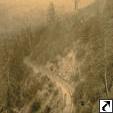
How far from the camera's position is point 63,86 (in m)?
57.6

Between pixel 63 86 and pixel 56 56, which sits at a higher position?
pixel 56 56

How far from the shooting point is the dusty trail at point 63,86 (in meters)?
54.3

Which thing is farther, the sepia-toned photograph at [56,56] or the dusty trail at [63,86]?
the dusty trail at [63,86]

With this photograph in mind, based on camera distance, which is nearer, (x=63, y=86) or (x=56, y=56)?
(x=63, y=86)

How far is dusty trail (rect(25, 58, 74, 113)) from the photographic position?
178 feet

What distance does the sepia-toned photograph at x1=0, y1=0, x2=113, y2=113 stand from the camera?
53.6 m

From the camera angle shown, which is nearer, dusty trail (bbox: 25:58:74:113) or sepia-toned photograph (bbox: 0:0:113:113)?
sepia-toned photograph (bbox: 0:0:113:113)

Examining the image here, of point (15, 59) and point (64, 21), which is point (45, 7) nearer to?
point (64, 21)

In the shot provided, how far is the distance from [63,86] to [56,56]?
8.11m

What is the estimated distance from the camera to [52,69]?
62.6 m

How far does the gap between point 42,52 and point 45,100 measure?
13.5 m

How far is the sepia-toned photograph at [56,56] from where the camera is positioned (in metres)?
53.6

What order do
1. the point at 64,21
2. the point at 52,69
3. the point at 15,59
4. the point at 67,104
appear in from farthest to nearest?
the point at 64,21
the point at 15,59
the point at 52,69
the point at 67,104

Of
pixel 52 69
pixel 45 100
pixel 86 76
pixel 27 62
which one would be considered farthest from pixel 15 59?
pixel 86 76
